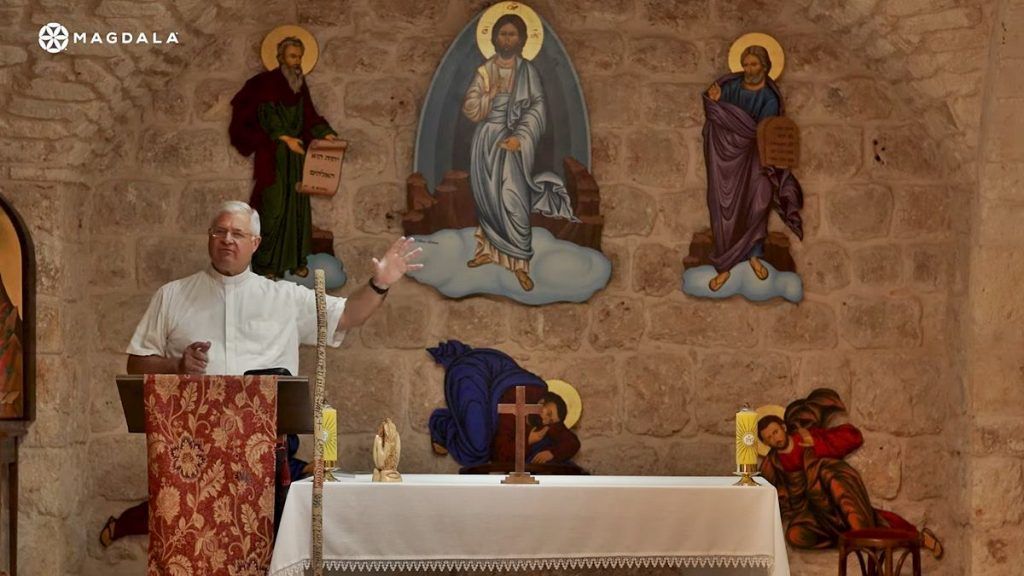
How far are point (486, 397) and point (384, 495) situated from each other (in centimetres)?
109

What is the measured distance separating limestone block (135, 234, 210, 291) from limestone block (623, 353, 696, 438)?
215 cm

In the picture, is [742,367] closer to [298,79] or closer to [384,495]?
[384,495]

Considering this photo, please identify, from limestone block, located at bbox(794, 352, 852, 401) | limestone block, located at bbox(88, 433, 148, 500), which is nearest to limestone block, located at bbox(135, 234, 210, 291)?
limestone block, located at bbox(88, 433, 148, 500)

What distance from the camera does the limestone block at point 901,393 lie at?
6.48m

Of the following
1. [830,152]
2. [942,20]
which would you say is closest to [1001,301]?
[830,152]

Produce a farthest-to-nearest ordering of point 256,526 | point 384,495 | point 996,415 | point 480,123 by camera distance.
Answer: point 480,123 → point 996,415 → point 384,495 → point 256,526

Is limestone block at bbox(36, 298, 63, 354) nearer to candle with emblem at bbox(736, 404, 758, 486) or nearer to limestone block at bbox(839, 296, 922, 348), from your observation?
candle with emblem at bbox(736, 404, 758, 486)

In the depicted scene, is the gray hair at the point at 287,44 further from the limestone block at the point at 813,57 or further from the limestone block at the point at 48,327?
the limestone block at the point at 813,57

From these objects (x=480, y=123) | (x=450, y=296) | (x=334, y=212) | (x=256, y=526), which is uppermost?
(x=480, y=123)

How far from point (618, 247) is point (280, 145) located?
5.61ft

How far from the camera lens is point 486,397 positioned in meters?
6.52

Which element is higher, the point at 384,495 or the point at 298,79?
the point at 298,79

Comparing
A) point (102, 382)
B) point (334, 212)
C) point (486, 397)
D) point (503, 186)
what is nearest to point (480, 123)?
point (503, 186)

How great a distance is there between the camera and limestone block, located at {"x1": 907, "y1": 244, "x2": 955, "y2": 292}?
6516 mm
